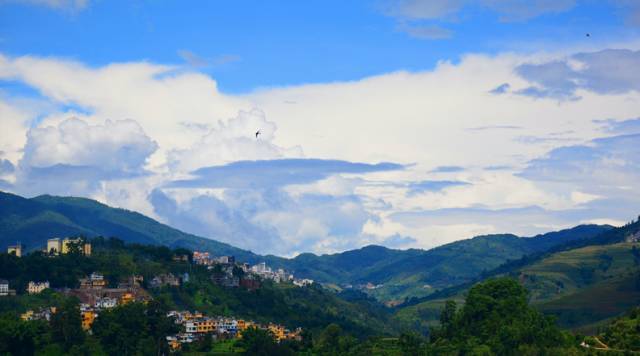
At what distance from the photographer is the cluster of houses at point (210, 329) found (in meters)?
156

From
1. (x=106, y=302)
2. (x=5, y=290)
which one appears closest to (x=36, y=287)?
(x=5, y=290)

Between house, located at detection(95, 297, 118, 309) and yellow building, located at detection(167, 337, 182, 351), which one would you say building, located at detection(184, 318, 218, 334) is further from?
house, located at detection(95, 297, 118, 309)

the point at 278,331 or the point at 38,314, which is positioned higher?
the point at 38,314

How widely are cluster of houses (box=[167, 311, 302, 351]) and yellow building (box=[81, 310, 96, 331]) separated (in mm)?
13056

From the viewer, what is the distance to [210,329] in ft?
542

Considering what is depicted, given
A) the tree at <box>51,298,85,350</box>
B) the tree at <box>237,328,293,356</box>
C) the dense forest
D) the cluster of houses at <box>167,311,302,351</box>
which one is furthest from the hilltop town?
the tree at <box>237,328,293,356</box>

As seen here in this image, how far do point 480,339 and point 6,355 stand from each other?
6532cm

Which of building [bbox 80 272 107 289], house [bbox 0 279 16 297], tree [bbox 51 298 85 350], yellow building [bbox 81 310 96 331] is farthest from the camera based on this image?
building [bbox 80 272 107 289]

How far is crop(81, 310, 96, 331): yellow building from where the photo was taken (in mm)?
155250

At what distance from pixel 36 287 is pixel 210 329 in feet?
133

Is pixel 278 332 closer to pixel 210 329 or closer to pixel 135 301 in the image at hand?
pixel 210 329

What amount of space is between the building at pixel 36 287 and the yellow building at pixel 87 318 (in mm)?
23422

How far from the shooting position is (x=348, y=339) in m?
146

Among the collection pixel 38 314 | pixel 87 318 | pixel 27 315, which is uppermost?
pixel 38 314
